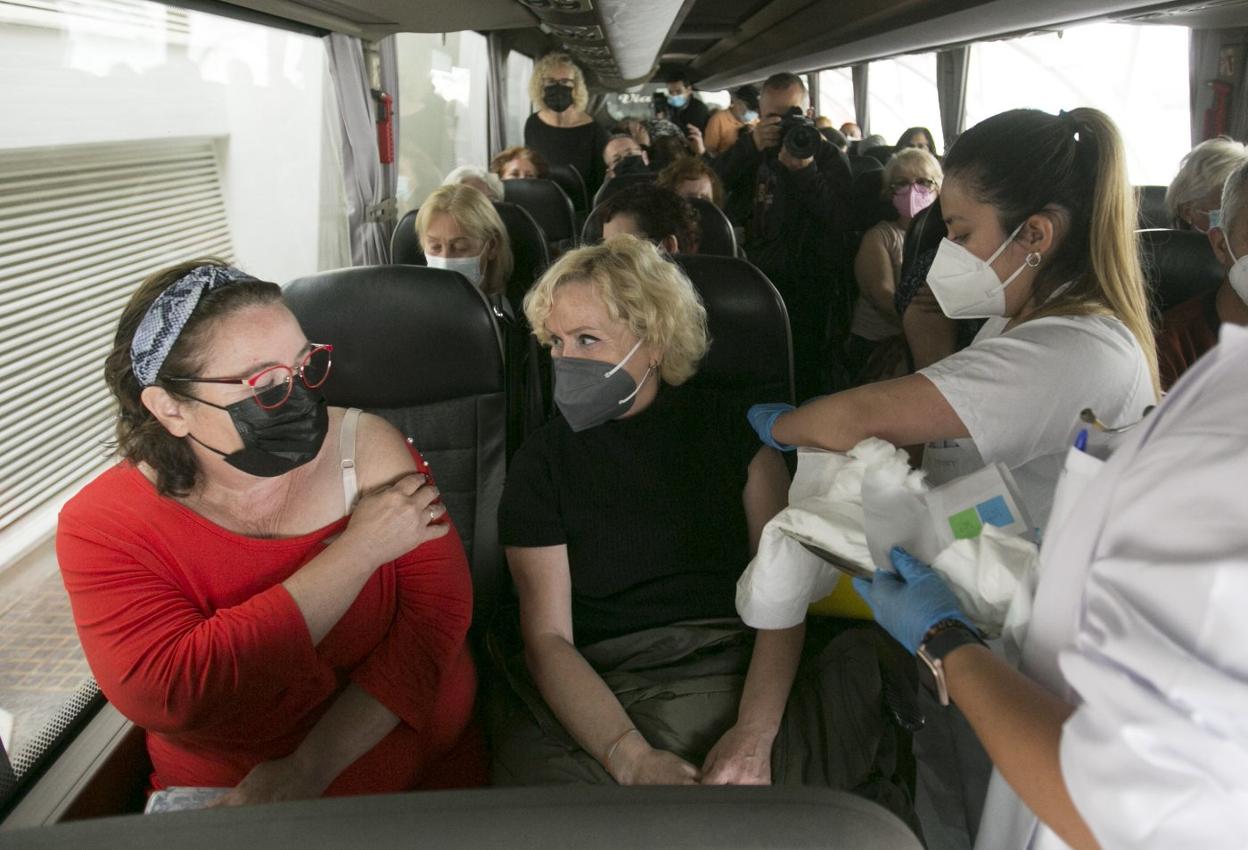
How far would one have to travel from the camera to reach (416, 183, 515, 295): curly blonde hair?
11.1 feet

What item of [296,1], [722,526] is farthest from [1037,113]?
[296,1]

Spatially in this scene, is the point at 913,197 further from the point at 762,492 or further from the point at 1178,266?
the point at 762,492

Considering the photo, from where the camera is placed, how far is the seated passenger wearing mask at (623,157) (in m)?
5.68

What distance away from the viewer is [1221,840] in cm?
65

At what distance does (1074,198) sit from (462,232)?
Result: 7.56 ft

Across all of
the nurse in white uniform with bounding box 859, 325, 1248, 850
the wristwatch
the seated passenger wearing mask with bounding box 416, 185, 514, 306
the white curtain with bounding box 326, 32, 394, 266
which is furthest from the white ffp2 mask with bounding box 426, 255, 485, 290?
the nurse in white uniform with bounding box 859, 325, 1248, 850

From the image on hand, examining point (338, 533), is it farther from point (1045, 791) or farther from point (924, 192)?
point (924, 192)

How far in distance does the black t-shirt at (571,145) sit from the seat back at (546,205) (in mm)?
1926

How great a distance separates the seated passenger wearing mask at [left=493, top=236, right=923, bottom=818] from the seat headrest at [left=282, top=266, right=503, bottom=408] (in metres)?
0.20

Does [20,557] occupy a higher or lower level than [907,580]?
lower

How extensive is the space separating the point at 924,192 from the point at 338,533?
3569 mm

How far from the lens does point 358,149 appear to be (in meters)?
4.28

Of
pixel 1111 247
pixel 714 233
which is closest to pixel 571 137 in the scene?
pixel 714 233

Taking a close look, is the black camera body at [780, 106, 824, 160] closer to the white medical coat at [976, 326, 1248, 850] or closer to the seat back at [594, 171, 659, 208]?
the seat back at [594, 171, 659, 208]
